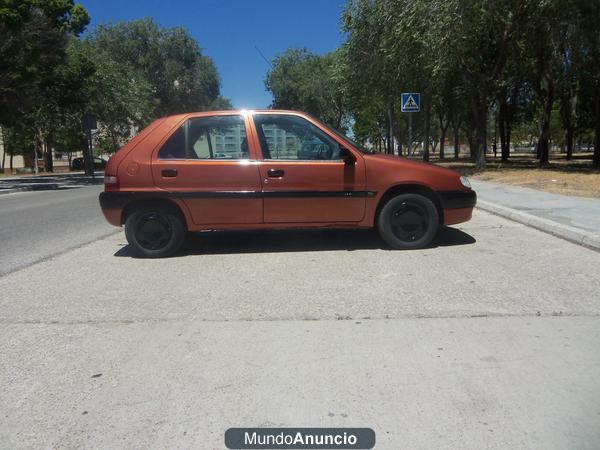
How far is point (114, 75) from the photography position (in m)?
33.0

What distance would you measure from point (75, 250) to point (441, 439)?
20.7ft

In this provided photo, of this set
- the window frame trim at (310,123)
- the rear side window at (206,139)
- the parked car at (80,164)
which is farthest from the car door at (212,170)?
the parked car at (80,164)

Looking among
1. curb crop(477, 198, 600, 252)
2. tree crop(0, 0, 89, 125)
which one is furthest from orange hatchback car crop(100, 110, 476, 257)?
tree crop(0, 0, 89, 125)

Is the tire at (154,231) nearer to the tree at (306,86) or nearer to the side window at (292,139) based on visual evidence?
the side window at (292,139)

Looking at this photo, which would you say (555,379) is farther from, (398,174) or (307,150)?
(307,150)

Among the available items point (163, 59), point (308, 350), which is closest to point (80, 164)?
point (163, 59)

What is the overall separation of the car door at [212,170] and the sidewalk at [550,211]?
4.33 metres

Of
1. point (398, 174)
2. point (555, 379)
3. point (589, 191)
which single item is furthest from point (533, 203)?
point (555, 379)

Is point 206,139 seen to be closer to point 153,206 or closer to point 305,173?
point 153,206

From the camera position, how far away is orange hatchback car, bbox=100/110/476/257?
6422 millimetres

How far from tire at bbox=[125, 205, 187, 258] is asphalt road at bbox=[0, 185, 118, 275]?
4.73 ft

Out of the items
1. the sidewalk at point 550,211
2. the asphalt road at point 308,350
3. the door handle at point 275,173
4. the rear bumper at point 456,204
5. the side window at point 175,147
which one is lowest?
the asphalt road at point 308,350

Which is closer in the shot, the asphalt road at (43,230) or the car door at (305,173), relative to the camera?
the car door at (305,173)

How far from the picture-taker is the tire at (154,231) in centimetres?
657
